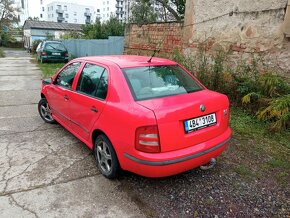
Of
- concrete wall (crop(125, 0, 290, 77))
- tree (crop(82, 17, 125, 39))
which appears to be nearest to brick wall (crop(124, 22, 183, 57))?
concrete wall (crop(125, 0, 290, 77))

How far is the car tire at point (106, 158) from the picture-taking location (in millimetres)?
3074

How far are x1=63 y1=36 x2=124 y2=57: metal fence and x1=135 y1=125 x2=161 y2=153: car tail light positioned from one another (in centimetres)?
1019

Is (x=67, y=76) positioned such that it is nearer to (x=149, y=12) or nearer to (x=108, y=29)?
(x=108, y=29)

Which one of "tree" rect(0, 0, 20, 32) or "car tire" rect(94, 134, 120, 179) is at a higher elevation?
"tree" rect(0, 0, 20, 32)

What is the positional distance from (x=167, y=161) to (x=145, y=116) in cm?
52

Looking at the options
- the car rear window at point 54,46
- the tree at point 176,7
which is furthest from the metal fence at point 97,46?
the tree at point 176,7

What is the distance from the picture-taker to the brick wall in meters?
8.45

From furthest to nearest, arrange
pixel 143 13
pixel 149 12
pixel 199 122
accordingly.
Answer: pixel 149 12, pixel 143 13, pixel 199 122

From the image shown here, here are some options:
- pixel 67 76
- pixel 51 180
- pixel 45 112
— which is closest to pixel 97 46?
pixel 45 112

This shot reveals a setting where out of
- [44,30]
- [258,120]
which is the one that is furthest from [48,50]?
[44,30]

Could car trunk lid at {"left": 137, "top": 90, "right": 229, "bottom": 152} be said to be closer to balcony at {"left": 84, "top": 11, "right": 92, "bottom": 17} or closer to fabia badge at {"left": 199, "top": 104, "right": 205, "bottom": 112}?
fabia badge at {"left": 199, "top": 104, "right": 205, "bottom": 112}

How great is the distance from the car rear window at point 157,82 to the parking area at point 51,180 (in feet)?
3.99

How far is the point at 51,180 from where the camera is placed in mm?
3248

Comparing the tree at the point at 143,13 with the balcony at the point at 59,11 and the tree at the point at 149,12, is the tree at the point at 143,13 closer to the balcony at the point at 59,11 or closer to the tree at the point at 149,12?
the tree at the point at 149,12
